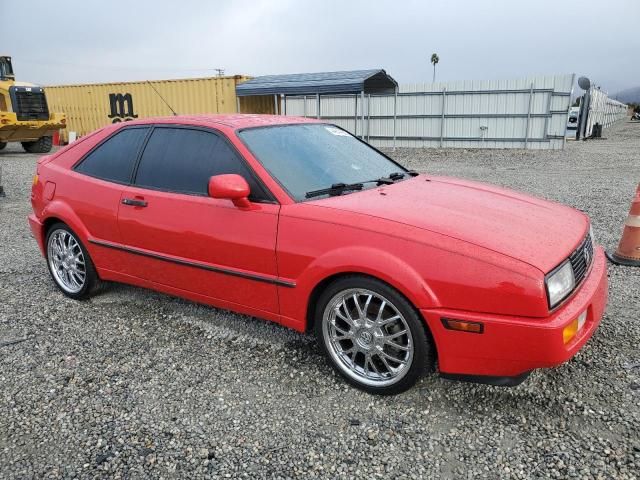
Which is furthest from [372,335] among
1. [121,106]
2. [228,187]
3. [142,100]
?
[121,106]

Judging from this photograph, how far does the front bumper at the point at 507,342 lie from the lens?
2266 mm

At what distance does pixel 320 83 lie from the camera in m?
16.4

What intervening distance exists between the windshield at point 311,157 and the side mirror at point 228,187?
252 mm

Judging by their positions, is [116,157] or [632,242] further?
[632,242]

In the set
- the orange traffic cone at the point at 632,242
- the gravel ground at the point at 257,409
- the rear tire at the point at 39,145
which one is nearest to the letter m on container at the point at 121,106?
the rear tire at the point at 39,145

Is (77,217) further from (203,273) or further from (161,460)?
(161,460)

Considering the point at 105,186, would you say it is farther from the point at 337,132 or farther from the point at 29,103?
the point at 29,103

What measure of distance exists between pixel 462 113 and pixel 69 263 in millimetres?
16627

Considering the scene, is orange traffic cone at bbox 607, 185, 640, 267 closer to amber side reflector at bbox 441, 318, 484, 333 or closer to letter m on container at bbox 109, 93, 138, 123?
amber side reflector at bbox 441, 318, 484, 333

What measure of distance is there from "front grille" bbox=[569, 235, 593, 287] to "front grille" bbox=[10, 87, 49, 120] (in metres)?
18.0

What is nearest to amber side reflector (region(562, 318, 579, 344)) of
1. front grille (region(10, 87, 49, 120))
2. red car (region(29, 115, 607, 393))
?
red car (region(29, 115, 607, 393))

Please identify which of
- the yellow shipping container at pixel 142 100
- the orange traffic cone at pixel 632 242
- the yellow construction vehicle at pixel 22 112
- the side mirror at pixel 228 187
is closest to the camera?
the side mirror at pixel 228 187

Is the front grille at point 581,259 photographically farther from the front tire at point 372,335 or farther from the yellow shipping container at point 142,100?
the yellow shipping container at point 142,100

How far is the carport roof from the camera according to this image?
15742 mm
